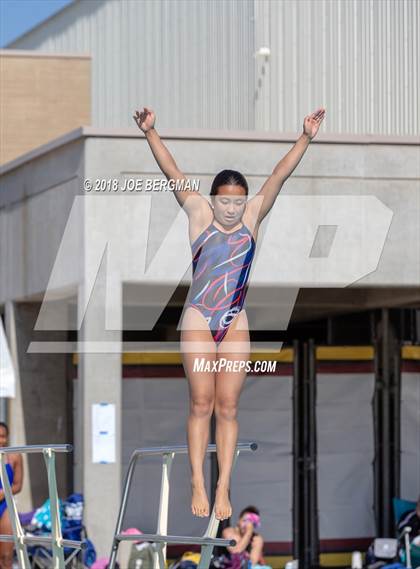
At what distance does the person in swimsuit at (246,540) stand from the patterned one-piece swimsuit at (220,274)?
846 cm

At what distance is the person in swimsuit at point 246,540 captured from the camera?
45.7ft

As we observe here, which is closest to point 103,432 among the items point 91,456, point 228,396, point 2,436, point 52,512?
point 91,456

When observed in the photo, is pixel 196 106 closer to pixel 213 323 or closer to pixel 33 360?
pixel 33 360

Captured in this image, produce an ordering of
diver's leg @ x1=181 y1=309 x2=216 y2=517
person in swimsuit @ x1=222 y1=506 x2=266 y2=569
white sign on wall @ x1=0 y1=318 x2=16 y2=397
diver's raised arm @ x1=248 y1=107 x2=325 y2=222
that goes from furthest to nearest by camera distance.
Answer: person in swimsuit @ x1=222 y1=506 x2=266 y2=569 → white sign on wall @ x1=0 y1=318 x2=16 y2=397 → diver's raised arm @ x1=248 y1=107 x2=325 y2=222 → diver's leg @ x1=181 y1=309 x2=216 y2=517

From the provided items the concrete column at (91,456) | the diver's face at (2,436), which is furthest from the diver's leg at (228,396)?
the concrete column at (91,456)

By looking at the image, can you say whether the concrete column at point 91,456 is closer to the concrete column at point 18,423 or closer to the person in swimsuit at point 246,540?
the person in swimsuit at point 246,540

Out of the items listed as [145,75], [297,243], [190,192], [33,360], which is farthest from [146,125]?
[145,75]

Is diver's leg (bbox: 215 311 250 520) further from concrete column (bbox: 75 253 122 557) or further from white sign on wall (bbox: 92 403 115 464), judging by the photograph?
white sign on wall (bbox: 92 403 115 464)

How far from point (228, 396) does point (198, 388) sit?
A: 0.14 metres

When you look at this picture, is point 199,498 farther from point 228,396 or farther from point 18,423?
point 18,423

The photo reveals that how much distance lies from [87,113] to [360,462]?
21.9ft

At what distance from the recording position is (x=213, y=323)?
5.78 meters

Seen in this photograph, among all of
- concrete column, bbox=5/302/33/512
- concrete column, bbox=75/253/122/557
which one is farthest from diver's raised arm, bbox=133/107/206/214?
concrete column, bbox=5/302/33/512

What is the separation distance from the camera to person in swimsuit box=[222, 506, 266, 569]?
1392 centimetres
